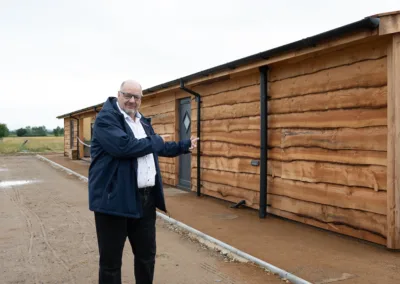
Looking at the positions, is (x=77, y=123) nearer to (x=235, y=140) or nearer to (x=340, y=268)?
(x=235, y=140)

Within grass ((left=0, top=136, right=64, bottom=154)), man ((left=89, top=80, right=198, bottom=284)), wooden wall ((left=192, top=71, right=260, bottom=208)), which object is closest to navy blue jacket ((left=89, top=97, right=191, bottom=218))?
man ((left=89, top=80, right=198, bottom=284))

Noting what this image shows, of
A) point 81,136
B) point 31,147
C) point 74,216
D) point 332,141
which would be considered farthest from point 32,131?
point 332,141

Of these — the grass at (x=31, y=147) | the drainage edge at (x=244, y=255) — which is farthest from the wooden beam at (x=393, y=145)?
the grass at (x=31, y=147)

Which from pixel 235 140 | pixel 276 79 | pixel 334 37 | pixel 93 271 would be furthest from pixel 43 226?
pixel 334 37

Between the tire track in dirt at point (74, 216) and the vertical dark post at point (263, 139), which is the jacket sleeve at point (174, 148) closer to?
the tire track in dirt at point (74, 216)

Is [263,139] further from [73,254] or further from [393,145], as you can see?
[73,254]

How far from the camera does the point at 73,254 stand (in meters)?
4.84

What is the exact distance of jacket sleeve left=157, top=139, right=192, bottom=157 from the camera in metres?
3.18

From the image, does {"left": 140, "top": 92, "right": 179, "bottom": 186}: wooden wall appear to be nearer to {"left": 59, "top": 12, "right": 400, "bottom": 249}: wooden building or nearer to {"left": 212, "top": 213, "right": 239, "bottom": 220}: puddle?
{"left": 59, "top": 12, "right": 400, "bottom": 249}: wooden building

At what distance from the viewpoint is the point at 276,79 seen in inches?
267

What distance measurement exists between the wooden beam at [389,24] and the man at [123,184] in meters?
2.91

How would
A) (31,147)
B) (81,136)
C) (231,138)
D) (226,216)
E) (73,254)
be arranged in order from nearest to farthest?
(73,254) < (226,216) < (231,138) < (81,136) < (31,147)

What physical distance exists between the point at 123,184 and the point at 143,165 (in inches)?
9.5

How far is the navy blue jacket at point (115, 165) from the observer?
283 centimetres
